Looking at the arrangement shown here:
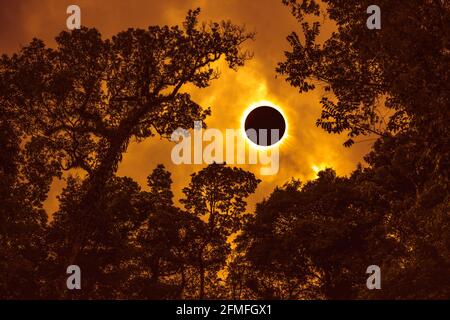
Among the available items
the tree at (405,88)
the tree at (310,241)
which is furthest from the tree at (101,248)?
the tree at (405,88)

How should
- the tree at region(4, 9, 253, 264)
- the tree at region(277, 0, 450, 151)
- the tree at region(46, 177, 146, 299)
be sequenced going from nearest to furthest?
the tree at region(277, 0, 450, 151) → the tree at region(4, 9, 253, 264) → the tree at region(46, 177, 146, 299)

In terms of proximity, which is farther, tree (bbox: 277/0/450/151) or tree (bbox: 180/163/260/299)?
tree (bbox: 180/163/260/299)

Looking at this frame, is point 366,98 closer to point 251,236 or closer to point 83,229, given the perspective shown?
point 83,229

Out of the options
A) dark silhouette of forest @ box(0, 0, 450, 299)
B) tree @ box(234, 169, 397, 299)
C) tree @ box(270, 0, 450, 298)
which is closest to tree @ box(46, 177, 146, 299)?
dark silhouette of forest @ box(0, 0, 450, 299)

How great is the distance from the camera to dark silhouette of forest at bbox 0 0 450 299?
45.5 feet

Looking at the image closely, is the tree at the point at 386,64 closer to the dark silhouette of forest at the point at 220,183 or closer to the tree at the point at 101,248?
the dark silhouette of forest at the point at 220,183

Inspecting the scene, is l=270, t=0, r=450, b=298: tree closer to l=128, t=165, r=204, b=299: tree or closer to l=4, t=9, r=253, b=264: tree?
l=4, t=9, r=253, b=264: tree

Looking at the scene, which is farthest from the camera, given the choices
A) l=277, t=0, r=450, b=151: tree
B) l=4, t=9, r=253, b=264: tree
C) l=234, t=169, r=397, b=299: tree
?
l=234, t=169, r=397, b=299: tree

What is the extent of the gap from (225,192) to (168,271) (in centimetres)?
959

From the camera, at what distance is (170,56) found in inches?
976

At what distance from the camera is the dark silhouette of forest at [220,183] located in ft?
45.5

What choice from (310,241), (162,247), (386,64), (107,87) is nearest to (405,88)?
(386,64)

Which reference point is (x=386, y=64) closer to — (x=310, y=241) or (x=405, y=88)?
(x=405, y=88)

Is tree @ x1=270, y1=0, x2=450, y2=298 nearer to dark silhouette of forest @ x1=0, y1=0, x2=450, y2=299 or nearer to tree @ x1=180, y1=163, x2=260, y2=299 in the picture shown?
dark silhouette of forest @ x1=0, y1=0, x2=450, y2=299
